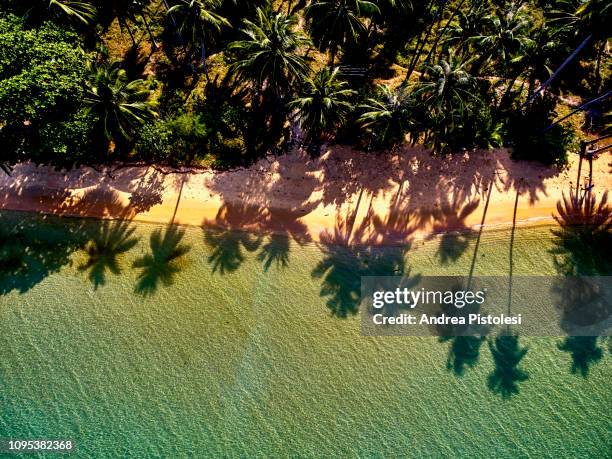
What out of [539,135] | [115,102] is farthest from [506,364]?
[115,102]

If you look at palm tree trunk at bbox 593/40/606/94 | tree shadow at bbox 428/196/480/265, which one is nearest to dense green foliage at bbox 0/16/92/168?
tree shadow at bbox 428/196/480/265

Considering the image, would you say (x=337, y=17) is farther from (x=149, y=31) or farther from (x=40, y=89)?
(x=40, y=89)

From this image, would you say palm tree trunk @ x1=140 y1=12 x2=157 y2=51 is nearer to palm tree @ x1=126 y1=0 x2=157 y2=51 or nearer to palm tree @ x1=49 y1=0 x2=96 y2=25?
palm tree @ x1=126 y1=0 x2=157 y2=51

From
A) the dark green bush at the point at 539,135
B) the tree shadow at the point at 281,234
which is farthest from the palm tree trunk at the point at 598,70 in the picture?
the tree shadow at the point at 281,234

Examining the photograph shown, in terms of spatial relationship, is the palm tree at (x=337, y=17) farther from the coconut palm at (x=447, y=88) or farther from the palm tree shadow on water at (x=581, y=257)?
the palm tree shadow on water at (x=581, y=257)

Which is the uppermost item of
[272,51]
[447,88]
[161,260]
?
[272,51]

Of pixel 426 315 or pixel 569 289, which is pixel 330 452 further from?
pixel 569 289

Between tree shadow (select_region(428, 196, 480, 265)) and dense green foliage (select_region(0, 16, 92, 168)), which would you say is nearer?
dense green foliage (select_region(0, 16, 92, 168))
